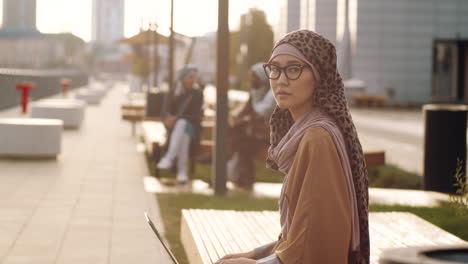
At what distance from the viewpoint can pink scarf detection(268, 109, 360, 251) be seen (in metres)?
3.21

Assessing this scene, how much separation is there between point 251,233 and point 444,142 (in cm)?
525

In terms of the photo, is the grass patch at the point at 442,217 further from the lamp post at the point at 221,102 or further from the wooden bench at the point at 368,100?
the wooden bench at the point at 368,100

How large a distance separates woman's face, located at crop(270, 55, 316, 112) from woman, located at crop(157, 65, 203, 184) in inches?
328

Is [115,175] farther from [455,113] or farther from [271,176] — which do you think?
[455,113]

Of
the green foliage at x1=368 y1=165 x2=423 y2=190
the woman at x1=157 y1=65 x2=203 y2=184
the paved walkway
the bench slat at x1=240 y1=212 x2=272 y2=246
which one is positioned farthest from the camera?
the green foliage at x1=368 y1=165 x2=423 y2=190

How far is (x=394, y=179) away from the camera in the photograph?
41.9ft

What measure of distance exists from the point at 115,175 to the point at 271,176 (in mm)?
2373

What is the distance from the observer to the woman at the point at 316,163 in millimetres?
3102

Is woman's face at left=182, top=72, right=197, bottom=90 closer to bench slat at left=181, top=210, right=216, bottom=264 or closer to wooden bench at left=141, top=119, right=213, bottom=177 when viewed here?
wooden bench at left=141, top=119, right=213, bottom=177

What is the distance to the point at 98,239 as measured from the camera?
732cm

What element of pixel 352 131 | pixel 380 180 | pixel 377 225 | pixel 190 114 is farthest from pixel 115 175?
pixel 352 131

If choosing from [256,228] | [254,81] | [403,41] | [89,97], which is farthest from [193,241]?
[403,41]

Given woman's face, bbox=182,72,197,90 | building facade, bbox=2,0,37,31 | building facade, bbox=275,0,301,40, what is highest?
building facade, bbox=2,0,37,31

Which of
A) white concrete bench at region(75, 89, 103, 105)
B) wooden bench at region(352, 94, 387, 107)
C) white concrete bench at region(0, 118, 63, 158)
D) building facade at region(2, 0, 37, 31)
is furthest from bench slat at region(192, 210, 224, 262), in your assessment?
building facade at region(2, 0, 37, 31)
